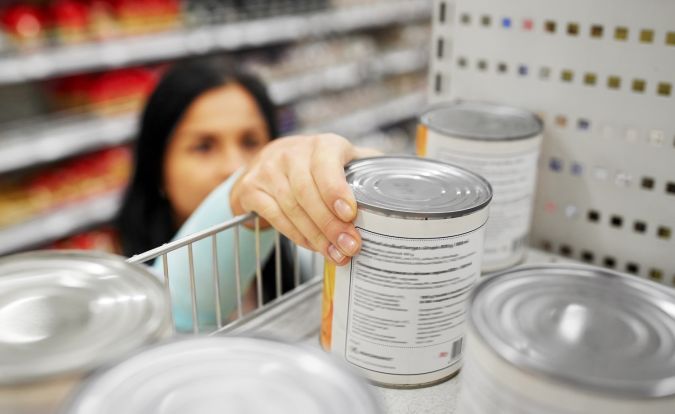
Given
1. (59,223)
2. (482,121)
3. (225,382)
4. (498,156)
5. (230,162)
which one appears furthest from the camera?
(59,223)

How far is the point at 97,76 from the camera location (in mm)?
2793

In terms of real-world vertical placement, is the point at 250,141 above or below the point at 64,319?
below

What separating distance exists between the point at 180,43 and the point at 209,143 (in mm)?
1000

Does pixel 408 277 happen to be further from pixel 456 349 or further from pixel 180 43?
pixel 180 43

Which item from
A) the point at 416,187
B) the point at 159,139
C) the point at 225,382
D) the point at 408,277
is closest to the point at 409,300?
the point at 408,277

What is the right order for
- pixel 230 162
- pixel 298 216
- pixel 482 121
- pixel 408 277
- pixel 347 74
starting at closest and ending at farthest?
pixel 408 277
pixel 298 216
pixel 482 121
pixel 230 162
pixel 347 74

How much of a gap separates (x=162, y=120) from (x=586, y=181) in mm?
1426

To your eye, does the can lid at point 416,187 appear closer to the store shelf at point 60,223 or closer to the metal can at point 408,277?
the metal can at point 408,277

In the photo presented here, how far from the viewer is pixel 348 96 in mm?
4270

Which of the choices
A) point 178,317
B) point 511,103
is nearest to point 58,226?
point 178,317

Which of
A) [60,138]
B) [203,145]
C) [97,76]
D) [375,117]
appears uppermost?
[97,76]

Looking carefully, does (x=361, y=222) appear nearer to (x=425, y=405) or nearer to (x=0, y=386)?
(x=425, y=405)

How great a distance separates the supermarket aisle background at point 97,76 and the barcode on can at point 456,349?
169 centimetres

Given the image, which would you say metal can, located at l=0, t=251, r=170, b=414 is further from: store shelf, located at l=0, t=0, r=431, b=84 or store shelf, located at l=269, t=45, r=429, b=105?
store shelf, located at l=269, t=45, r=429, b=105
